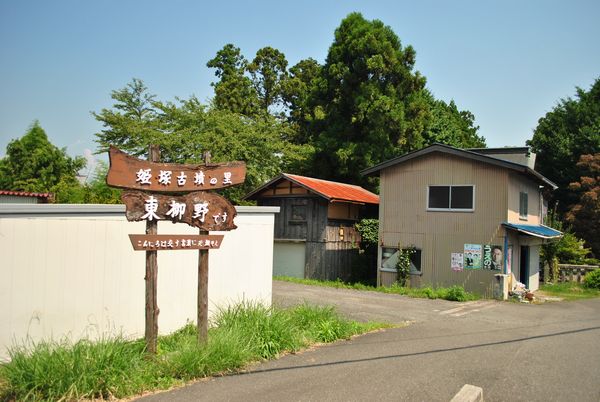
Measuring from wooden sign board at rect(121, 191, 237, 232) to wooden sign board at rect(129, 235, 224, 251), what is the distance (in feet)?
0.67

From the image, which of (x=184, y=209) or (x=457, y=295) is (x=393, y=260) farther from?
(x=184, y=209)

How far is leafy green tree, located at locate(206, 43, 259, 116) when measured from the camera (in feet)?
118

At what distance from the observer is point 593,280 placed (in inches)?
853

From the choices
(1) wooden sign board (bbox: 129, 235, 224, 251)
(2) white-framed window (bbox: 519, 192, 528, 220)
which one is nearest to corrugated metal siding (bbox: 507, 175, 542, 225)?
(2) white-framed window (bbox: 519, 192, 528, 220)

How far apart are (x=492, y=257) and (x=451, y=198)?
2.70 metres

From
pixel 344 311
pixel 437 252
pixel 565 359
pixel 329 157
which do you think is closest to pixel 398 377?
pixel 565 359

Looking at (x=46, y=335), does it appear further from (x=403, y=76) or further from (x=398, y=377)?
(x=403, y=76)

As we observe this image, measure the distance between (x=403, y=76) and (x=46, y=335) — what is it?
25.9 metres

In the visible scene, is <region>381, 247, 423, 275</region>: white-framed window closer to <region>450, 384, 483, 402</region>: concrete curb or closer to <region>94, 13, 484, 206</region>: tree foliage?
<region>94, 13, 484, 206</region>: tree foliage

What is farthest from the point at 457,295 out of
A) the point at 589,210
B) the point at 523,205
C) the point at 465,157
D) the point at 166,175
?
the point at 589,210

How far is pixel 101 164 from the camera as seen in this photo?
29922 mm

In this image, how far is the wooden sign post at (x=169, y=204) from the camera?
6.46 metres

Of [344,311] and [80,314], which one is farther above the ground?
[80,314]

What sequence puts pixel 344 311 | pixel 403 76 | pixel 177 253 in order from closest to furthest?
1. pixel 177 253
2. pixel 344 311
3. pixel 403 76
